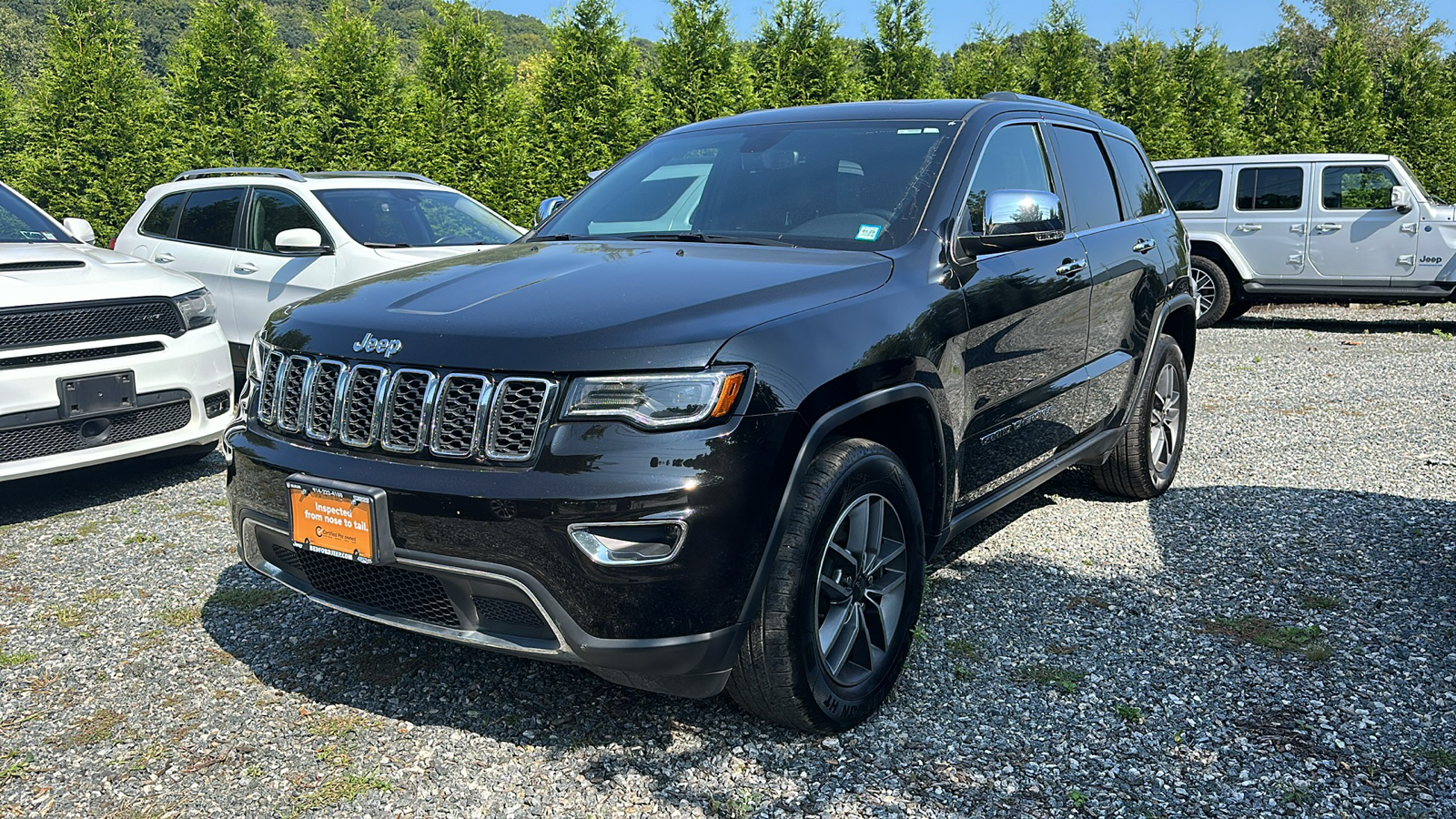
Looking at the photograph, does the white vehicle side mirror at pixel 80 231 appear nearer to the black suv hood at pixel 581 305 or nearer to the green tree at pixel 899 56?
the black suv hood at pixel 581 305

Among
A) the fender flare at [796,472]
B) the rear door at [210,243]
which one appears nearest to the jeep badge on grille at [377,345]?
the fender flare at [796,472]

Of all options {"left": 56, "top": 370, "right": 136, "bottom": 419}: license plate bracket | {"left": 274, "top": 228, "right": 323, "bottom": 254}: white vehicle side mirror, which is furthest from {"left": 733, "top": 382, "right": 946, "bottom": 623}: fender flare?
{"left": 274, "top": 228, "right": 323, "bottom": 254}: white vehicle side mirror

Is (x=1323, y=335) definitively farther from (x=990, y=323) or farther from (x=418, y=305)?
(x=418, y=305)

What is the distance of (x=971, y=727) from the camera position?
3.23 metres

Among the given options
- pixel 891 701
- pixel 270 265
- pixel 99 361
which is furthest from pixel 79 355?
pixel 891 701

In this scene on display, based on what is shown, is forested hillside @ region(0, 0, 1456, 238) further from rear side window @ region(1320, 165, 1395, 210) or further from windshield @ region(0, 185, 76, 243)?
windshield @ region(0, 185, 76, 243)

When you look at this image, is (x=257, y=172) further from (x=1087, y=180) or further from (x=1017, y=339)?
(x=1017, y=339)

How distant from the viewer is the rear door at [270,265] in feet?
24.7

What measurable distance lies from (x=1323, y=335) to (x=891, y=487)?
11633mm

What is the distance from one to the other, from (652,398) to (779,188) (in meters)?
1.52

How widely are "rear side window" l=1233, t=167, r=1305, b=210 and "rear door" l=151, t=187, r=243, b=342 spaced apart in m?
10.8

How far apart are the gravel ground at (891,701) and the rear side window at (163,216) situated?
3.90 metres

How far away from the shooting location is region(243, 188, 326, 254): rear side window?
7734mm

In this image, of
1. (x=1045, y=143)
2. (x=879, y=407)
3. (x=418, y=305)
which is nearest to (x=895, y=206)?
(x=879, y=407)
